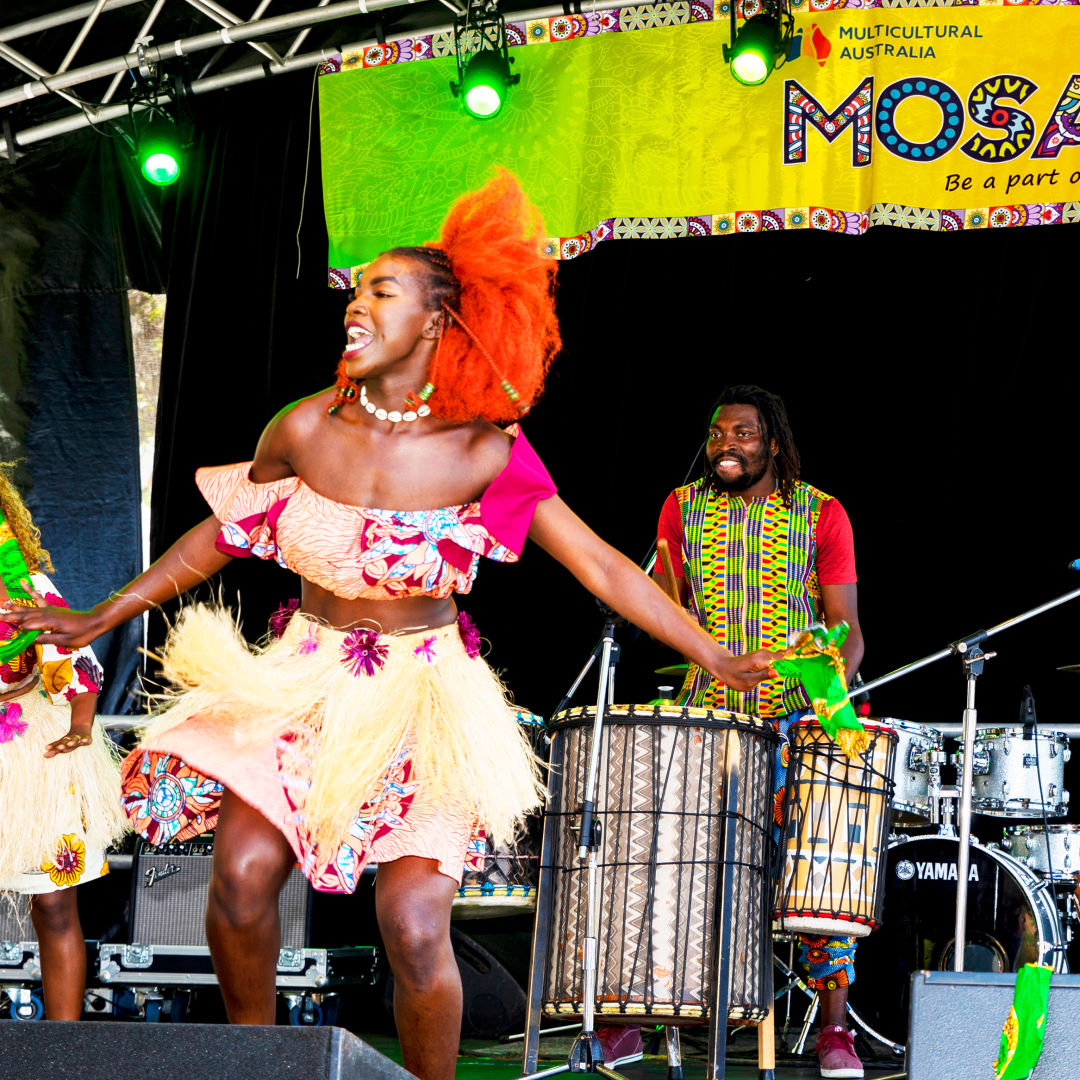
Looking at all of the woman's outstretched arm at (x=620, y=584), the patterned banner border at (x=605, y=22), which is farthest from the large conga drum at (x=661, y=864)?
the patterned banner border at (x=605, y=22)

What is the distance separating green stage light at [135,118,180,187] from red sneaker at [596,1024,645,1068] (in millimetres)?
4339

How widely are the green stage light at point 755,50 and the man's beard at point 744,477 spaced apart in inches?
77.6

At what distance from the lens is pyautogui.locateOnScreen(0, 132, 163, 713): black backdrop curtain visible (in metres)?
7.48

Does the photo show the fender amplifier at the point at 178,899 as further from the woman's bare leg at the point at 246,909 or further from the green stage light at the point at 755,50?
the green stage light at the point at 755,50

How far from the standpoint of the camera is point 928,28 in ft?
21.4

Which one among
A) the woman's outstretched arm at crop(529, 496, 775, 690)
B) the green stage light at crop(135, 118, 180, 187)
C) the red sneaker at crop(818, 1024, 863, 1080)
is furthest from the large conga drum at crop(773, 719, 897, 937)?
the green stage light at crop(135, 118, 180, 187)

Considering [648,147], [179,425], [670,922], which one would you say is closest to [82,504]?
[179,425]

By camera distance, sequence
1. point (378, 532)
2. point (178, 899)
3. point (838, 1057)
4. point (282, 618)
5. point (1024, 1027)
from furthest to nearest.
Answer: point (178, 899), point (838, 1057), point (282, 618), point (378, 532), point (1024, 1027)

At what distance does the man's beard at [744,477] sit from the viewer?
5.32 metres

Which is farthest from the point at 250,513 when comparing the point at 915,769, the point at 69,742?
the point at 915,769

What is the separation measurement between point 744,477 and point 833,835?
1.37 m

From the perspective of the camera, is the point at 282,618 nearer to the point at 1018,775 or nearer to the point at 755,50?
the point at 1018,775

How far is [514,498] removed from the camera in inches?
135

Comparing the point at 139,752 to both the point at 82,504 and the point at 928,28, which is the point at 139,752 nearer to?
the point at 82,504
